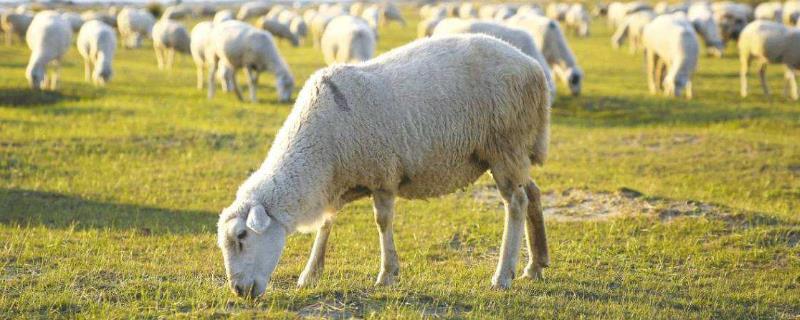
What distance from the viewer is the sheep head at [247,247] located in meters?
6.14

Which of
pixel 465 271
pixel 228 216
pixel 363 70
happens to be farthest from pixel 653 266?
pixel 228 216

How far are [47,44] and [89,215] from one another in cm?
1407

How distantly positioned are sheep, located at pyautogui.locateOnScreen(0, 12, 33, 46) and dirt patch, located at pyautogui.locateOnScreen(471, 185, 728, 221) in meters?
31.5

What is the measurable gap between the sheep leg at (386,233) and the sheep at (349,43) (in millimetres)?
16702

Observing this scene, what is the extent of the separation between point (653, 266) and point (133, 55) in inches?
1263

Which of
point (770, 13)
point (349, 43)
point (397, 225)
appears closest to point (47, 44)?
point (349, 43)

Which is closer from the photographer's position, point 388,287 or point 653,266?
point 388,287

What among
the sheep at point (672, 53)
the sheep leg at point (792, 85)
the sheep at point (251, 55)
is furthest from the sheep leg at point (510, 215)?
the sheep leg at point (792, 85)

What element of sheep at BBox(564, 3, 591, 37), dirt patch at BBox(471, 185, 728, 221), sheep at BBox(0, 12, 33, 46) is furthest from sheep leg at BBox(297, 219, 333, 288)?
sheep at BBox(564, 3, 591, 37)

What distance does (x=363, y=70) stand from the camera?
716 cm

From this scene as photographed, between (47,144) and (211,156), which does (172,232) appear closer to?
(211,156)

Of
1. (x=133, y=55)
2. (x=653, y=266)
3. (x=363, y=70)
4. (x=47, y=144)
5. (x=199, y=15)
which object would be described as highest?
(x=363, y=70)

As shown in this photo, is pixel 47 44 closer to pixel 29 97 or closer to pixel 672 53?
pixel 29 97

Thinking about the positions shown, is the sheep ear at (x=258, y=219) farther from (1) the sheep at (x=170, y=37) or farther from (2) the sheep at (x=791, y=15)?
(2) the sheep at (x=791, y=15)
